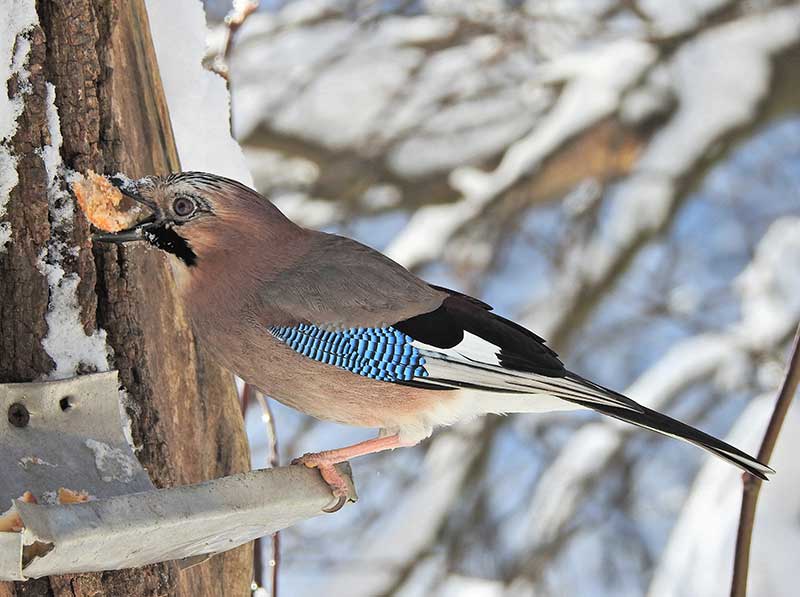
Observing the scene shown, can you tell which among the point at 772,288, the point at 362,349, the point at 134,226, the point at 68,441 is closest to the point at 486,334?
the point at 362,349

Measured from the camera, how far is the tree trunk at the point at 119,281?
73.5 inches

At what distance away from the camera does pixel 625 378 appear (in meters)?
7.21

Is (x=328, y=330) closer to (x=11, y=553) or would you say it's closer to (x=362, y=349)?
(x=362, y=349)

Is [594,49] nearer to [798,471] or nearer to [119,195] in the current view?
[798,471]

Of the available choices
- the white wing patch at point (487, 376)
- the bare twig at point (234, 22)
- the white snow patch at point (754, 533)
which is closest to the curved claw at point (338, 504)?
the white wing patch at point (487, 376)

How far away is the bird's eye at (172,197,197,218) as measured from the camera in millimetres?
2023

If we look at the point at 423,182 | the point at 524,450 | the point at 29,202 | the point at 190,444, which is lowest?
the point at 190,444

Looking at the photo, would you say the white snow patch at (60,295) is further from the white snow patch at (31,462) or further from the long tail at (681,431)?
the long tail at (681,431)

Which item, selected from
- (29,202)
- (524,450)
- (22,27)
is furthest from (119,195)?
(524,450)

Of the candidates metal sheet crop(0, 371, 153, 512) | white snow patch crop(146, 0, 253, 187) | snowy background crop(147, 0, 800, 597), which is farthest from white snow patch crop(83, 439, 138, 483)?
snowy background crop(147, 0, 800, 597)

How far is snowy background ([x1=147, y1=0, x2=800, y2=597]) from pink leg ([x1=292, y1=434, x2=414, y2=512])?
12.0ft

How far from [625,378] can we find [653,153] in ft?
5.12

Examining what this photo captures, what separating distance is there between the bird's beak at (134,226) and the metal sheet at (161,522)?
1.49 feet

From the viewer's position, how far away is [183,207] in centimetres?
204
